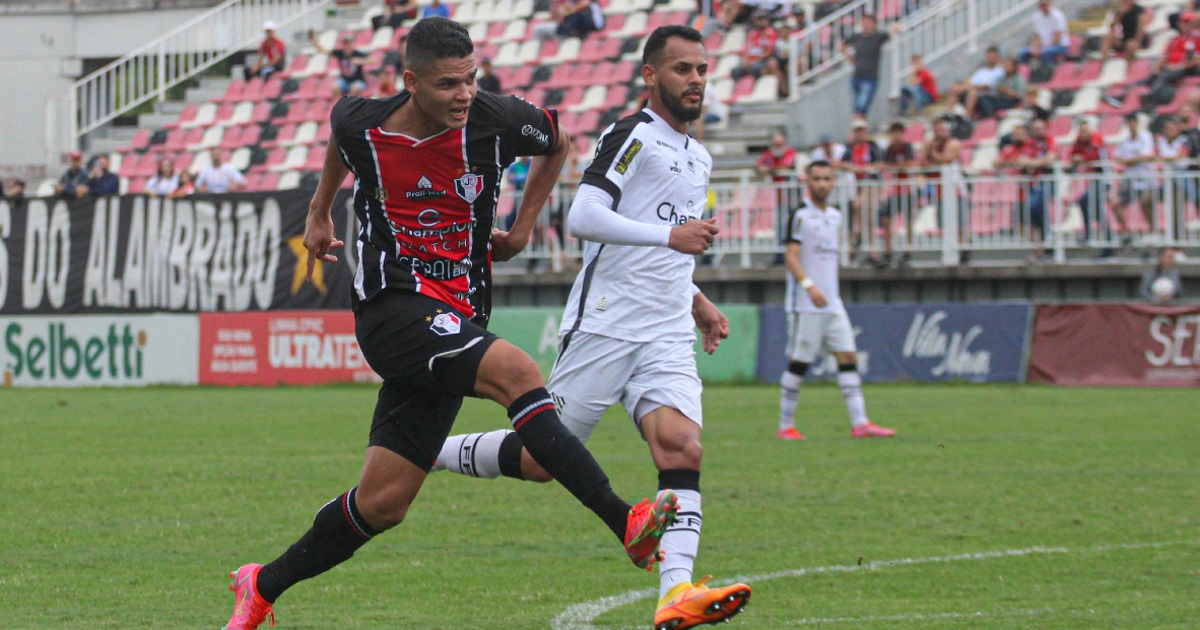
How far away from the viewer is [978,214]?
22.7 metres

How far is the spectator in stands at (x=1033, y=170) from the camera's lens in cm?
2223

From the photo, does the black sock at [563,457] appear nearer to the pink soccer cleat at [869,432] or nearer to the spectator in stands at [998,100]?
the pink soccer cleat at [869,432]

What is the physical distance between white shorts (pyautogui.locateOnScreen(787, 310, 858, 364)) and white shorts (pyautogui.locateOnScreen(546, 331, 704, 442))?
25.4 ft

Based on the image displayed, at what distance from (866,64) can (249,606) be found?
21.4 metres

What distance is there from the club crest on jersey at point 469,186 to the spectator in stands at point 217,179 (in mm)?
22709

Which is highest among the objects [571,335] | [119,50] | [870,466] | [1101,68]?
[119,50]

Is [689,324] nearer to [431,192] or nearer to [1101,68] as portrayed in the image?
[431,192]

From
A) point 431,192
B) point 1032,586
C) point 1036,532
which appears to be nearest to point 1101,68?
point 1036,532

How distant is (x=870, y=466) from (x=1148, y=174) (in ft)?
36.5

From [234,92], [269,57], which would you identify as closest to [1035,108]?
[269,57]

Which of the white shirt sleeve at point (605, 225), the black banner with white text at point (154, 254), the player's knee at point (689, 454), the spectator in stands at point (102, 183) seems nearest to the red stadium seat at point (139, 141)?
the spectator in stands at point (102, 183)

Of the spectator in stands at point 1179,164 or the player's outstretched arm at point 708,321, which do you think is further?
the spectator in stands at point 1179,164

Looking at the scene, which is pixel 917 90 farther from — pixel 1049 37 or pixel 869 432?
pixel 869 432

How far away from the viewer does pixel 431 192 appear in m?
5.82
